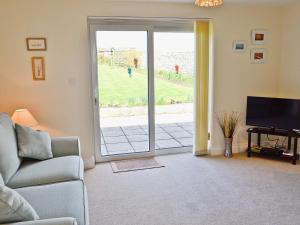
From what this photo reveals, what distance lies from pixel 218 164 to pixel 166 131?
1.33 m

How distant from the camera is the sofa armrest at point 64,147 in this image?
3.16 m

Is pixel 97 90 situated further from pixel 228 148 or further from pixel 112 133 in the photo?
pixel 228 148

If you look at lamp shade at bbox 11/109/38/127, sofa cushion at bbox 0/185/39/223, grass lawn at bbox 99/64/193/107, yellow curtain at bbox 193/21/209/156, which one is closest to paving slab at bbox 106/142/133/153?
grass lawn at bbox 99/64/193/107

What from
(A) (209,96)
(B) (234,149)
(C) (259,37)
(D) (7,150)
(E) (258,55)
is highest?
(C) (259,37)

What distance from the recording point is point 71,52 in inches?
148

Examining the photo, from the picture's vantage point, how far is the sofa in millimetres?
1892

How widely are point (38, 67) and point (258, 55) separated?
135 inches

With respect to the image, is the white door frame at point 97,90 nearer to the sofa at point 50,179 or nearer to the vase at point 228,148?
the sofa at point 50,179

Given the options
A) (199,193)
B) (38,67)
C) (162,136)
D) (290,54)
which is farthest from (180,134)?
(38,67)

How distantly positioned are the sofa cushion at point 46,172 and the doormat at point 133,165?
1082 millimetres

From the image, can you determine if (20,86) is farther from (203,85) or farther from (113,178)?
(203,85)

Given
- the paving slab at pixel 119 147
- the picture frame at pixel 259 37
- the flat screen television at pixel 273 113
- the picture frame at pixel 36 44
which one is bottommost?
the paving slab at pixel 119 147

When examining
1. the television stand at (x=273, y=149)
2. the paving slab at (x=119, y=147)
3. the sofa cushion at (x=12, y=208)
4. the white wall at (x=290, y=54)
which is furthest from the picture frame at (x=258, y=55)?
the sofa cushion at (x=12, y=208)

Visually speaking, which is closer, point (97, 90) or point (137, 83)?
point (97, 90)
